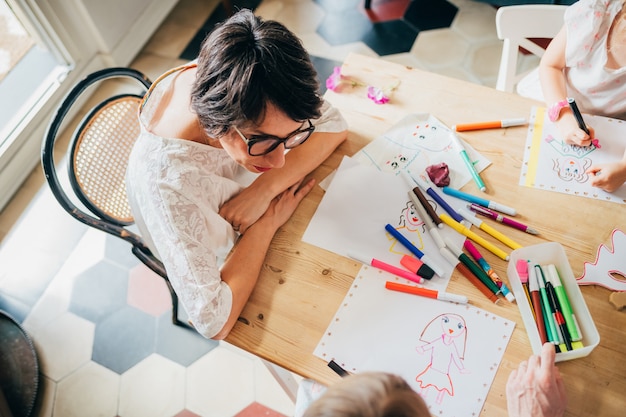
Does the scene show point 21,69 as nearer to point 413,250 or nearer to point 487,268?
point 413,250

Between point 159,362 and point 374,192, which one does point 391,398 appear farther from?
point 159,362

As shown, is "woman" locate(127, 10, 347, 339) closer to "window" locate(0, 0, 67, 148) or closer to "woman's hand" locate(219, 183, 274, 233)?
"woman's hand" locate(219, 183, 274, 233)

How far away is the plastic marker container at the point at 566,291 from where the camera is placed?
89cm

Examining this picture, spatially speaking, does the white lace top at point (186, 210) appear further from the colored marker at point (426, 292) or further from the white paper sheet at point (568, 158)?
the white paper sheet at point (568, 158)

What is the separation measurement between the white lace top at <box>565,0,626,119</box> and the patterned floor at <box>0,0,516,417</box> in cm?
110

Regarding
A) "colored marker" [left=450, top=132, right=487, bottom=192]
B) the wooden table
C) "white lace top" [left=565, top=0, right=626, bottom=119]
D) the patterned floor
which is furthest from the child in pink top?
the patterned floor

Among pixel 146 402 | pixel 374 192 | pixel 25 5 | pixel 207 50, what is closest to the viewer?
pixel 207 50

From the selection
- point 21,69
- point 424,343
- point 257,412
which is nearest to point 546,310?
point 424,343

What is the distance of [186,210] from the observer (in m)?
1.02

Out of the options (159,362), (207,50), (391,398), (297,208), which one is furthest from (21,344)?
(391,398)

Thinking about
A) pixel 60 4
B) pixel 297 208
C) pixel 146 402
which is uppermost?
pixel 60 4

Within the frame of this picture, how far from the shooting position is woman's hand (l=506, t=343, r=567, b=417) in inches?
32.6

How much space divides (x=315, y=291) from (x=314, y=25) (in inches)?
A: 81.4

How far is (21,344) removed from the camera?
6.05ft
